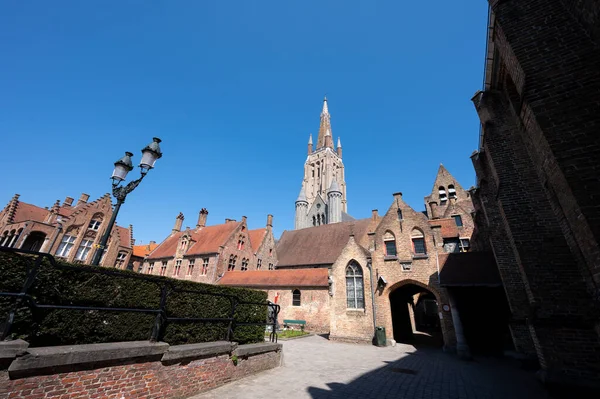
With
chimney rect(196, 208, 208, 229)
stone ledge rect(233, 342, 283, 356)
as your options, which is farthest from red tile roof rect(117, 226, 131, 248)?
stone ledge rect(233, 342, 283, 356)

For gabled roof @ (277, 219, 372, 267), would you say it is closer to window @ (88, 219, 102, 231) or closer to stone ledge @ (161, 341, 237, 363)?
stone ledge @ (161, 341, 237, 363)

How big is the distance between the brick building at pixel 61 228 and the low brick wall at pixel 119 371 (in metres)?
29.0

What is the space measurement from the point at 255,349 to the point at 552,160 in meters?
8.12

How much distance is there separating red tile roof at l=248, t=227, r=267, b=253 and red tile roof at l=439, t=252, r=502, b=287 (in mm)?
22702

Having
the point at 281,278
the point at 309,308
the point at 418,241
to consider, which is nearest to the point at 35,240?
the point at 281,278

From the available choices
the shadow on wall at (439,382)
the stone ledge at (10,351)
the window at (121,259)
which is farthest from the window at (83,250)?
the shadow on wall at (439,382)

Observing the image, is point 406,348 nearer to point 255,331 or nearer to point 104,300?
point 255,331

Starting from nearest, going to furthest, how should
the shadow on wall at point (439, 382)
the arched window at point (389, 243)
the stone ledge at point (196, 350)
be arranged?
the stone ledge at point (196, 350), the shadow on wall at point (439, 382), the arched window at point (389, 243)

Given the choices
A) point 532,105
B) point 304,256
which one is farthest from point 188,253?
point 532,105

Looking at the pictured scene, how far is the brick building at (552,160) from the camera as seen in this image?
3617mm

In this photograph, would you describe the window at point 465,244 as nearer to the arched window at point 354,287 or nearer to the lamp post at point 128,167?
the arched window at point 354,287

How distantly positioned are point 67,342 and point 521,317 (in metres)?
12.7

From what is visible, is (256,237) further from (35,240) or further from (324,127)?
(324,127)

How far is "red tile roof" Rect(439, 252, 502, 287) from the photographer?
12.0m
